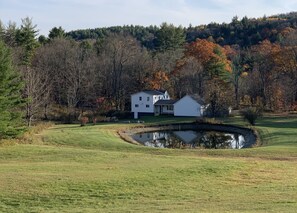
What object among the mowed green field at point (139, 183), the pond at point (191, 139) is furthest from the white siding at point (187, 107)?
the mowed green field at point (139, 183)

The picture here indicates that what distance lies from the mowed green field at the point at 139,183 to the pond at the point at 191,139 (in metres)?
11.7

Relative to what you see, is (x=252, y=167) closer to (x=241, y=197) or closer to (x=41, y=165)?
Answer: (x=241, y=197)

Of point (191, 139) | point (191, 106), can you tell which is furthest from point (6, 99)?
point (191, 106)

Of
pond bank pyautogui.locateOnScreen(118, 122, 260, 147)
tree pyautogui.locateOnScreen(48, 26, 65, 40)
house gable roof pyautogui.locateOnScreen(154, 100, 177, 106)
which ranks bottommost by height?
pond bank pyautogui.locateOnScreen(118, 122, 260, 147)

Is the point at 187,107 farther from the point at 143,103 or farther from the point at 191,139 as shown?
the point at 191,139

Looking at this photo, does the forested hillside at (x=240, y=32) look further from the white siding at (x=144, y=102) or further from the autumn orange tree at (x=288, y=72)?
the white siding at (x=144, y=102)

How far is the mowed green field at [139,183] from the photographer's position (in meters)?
14.9

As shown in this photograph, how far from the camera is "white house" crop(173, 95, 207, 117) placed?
62969mm

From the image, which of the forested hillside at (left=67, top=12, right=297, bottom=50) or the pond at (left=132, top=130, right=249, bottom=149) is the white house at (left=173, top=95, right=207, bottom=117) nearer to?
the pond at (left=132, top=130, right=249, bottom=149)

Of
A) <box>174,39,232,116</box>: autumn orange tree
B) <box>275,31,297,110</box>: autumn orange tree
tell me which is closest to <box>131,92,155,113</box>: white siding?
<box>174,39,232,116</box>: autumn orange tree

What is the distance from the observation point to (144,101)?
67.5 metres

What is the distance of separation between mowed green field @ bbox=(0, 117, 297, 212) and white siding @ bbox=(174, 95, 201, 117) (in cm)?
3218

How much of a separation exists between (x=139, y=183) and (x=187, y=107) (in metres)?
45.7

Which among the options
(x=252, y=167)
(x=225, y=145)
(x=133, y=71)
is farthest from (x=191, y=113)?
(x=252, y=167)
